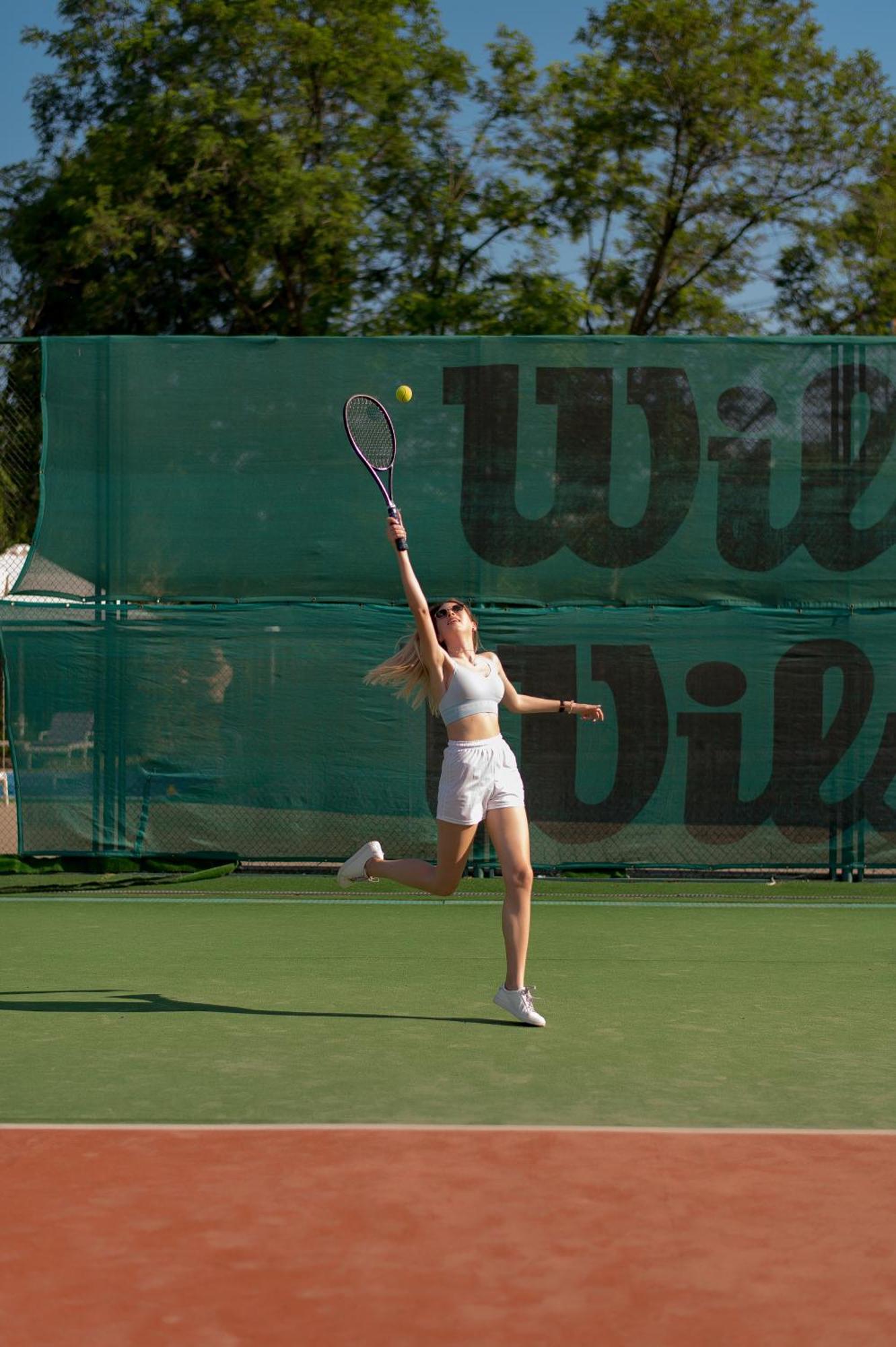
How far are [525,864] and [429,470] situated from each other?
524 centimetres

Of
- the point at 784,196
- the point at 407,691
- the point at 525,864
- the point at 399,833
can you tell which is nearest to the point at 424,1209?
the point at 525,864

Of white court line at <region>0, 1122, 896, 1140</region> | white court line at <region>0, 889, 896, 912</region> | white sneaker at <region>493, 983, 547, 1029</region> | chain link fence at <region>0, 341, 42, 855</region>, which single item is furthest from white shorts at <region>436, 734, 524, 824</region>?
chain link fence at <region>0, 341, 42, 855</region>

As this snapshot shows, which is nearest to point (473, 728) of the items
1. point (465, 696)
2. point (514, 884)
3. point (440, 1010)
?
point (465, 696)

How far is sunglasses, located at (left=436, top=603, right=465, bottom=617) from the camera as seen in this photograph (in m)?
6.30

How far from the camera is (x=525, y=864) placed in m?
6.09

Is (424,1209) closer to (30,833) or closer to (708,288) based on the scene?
(30,833)

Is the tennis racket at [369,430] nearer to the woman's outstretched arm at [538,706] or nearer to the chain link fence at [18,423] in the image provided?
the woman's outstretched arm at [538,706]

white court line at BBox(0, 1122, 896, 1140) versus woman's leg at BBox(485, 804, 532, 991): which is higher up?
woman's leg at BBox(485, 804, 532, 991)

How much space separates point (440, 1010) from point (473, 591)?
469 cm

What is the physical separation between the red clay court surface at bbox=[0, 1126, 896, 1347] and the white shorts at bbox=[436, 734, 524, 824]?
5.87ft

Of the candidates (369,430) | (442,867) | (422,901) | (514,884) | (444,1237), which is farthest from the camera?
(422,901)

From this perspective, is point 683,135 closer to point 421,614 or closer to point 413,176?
point 413,176

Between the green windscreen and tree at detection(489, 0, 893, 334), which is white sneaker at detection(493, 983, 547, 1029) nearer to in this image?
the green windscreen

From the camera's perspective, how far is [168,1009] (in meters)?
6.55
